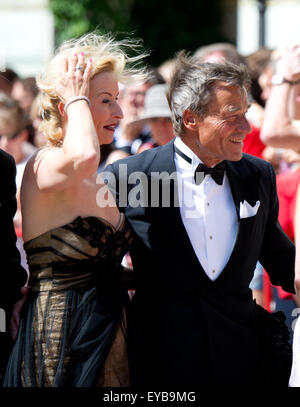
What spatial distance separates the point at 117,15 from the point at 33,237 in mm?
17331

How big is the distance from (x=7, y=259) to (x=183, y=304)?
0.83 metres

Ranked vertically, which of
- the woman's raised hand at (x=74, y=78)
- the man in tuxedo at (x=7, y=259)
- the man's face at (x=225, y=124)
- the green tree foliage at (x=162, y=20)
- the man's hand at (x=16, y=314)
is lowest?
the man's hand at (x=16, y=314)

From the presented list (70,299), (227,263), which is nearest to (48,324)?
(70,299)

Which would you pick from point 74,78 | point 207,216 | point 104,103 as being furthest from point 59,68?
point 207,216

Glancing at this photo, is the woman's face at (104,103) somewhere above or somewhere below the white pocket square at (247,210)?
above

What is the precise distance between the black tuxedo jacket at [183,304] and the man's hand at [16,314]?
0.52 m

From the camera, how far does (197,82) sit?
11.9 ft

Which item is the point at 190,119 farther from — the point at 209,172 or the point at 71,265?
the point at 71,265

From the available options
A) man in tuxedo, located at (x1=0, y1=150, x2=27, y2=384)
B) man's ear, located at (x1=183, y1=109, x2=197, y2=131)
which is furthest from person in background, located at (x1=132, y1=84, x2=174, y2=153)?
man in tuxedo, located at (x1=0, y1=150, x2=27, y2=384)

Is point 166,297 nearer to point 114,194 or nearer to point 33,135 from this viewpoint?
point 114,194

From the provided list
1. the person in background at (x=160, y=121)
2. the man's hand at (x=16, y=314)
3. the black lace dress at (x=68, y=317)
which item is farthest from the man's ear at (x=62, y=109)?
the person in background at (x=160, y=121)

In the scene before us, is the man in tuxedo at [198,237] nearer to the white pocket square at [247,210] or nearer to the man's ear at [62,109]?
the white pocket square at [247,210]

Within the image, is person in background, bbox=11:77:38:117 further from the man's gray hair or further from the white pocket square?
the white pocket square

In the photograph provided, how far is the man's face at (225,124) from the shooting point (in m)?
3.55
